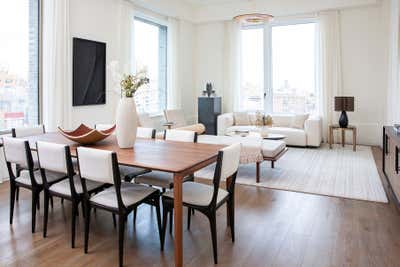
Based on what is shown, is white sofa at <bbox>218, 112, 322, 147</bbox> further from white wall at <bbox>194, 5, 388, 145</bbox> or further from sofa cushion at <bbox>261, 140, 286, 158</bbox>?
sofa cushion at <bbox>261, 140, 286, 158</bbox>

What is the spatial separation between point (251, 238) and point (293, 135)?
4.75 metres

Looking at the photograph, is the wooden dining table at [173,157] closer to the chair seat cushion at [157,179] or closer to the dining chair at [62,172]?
the dining chair at [62,172]

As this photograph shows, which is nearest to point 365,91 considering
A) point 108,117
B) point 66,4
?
point 108,117

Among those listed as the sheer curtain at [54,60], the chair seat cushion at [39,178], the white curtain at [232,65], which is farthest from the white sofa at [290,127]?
the chair seat cushion at [39,178]

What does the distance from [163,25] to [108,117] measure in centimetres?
306

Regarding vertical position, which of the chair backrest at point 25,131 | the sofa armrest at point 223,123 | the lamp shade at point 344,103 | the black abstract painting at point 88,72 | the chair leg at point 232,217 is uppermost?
the black abstract painting at point 88,72

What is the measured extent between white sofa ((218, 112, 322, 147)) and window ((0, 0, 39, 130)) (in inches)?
159

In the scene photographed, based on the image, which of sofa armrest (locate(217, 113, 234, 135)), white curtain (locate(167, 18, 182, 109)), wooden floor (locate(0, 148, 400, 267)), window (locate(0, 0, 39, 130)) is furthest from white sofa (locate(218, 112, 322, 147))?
window (locate(0, 0, 39, 130))

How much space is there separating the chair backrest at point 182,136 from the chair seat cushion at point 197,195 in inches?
30.4

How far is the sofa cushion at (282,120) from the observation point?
7587 millimetres

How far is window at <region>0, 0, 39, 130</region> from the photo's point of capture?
4430 mm

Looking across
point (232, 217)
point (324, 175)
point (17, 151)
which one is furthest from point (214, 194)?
point (324, 175)

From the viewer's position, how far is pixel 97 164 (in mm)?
2270

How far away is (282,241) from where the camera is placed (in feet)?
8.87
